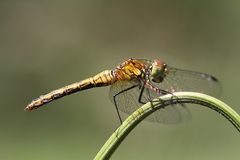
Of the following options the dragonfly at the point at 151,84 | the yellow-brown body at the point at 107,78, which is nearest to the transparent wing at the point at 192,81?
the dragonfly at the point at 151,84

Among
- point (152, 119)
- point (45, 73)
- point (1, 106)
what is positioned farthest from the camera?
point (45, 73)

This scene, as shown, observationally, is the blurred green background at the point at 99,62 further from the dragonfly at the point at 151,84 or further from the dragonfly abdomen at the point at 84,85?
the dragonfly at the point at 151,84

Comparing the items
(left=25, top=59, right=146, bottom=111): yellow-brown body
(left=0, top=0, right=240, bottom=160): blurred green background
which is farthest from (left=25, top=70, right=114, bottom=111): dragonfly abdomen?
(left=0, top=0, right=240, bottom=160): blurred green background

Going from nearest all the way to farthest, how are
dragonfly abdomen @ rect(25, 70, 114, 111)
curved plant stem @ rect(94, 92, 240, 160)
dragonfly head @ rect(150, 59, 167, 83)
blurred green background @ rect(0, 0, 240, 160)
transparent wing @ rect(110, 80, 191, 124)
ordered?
curved plant stem @ rect(94, 92, 240, 160) → transparent wing @ rect(110, 80, 191, 124) → dragonfly head @ rect(150, 59, 167, 83) → dragonfly abdomen @ rect(25, 70, 114, 111) → blurred green background @ rect(0, 0, 240, 160)

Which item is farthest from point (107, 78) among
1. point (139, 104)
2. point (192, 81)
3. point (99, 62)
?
point (99, 62)

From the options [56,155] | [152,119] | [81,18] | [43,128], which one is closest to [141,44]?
[81,18]

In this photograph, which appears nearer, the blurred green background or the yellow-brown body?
the yellow-brown body

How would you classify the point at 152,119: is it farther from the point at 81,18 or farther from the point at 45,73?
the point at 81,18

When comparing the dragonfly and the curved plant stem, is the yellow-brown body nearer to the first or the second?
the dragonfly
